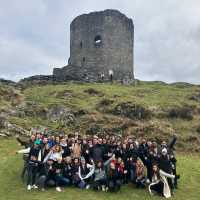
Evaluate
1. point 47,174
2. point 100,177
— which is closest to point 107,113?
point 100,177

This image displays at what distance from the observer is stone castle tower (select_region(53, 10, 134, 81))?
214 feet

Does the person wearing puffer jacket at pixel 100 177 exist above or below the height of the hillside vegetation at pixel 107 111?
below

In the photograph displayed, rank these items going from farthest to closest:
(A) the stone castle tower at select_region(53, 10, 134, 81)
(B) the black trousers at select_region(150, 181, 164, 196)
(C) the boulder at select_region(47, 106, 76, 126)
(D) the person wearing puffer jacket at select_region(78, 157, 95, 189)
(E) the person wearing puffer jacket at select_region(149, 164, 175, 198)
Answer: (A) the stone castle tower at select_region(53, 10, 134, 81) → (C) the boulder at select_region(47, 106, 76, 126) → (D) the person wearing puffer jacket at select_region(78, 157, 95, 189) → (B) the black trousers at select_region(150, 181, 164, 196) → (E) the person wearing puffer jacket at select_region(149, 164, 175, 198)

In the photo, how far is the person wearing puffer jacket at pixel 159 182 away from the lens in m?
22.2

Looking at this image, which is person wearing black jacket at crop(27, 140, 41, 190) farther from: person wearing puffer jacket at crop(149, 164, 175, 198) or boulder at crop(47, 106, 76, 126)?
boulder at crop(47, 106, 76, 126)

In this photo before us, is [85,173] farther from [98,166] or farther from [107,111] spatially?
[107,111]

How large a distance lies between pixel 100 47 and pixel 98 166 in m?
43.9

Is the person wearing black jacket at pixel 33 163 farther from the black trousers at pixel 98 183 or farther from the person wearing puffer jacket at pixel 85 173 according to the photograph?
the black trousers at pixel 98 183

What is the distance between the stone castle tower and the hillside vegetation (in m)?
6.48

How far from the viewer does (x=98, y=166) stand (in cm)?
2277

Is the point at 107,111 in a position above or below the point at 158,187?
above

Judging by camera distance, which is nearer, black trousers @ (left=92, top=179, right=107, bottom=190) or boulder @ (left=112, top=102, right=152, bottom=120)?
black trousers @ (left=92, top=179, right=107, bottom=190)

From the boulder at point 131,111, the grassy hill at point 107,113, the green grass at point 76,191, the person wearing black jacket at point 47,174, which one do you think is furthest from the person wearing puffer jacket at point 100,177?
the boulder at point 131,111

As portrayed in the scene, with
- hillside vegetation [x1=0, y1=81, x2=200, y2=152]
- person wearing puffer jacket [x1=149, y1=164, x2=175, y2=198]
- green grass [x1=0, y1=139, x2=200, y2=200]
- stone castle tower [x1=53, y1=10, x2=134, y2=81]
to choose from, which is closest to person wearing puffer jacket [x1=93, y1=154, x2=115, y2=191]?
green grass [x1=0, y1=139, x2=200, y2=200]
